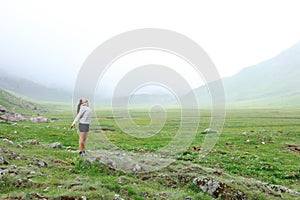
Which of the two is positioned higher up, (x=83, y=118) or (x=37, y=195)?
(x=83, y=118)

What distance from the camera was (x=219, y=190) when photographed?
47.6ft

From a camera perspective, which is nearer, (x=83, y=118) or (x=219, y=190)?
(x=219, y=190)

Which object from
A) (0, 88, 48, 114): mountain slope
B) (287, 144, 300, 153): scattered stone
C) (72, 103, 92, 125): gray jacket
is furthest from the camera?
(0, 88, 48, 114): mountain slope

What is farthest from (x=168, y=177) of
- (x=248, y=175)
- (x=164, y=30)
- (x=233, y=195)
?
(x=164, y=30)

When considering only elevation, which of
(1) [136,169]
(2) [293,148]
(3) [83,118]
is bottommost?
(1) [136,169]

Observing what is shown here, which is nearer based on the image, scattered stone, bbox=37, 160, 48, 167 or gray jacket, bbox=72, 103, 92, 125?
scattered stone, bbox=37, 160, 48, 167

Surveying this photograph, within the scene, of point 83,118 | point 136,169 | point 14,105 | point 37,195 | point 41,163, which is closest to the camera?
point 37,195

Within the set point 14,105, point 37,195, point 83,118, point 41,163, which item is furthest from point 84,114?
point 14,105

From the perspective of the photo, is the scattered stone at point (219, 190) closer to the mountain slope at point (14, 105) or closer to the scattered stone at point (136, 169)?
the scattered stone at point (136, 169)

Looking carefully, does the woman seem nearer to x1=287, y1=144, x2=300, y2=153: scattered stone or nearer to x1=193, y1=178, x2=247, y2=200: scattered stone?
x1=193, y1=178, x2=247, y2=200: scattered stone

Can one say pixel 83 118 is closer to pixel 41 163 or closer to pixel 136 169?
pixel 41 163

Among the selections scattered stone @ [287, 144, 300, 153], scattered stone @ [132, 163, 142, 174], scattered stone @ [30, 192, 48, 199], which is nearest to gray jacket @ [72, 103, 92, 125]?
scattered stone @ [132, 163, 142, 174]

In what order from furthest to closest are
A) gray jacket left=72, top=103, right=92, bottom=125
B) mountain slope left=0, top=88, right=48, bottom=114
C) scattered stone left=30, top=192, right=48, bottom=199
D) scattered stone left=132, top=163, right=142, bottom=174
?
mountain slope left=0, top=88, right=48, bottom=114 → gray jacket left=72, top=103, right=92, bottom=125 → scattered stone left=132, top=163, right=142, bottom=174 → scattered stone left=30, top=192, right=48, bottom=199

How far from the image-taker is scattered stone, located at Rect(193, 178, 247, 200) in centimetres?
1434
